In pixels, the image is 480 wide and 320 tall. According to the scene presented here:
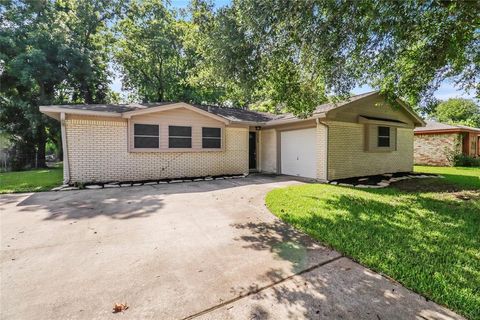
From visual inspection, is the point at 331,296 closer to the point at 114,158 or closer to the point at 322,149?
the point at 322,149

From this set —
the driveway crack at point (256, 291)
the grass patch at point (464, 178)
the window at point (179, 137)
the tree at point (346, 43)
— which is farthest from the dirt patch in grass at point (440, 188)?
the window at point (179, 137)

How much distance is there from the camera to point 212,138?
10625mm

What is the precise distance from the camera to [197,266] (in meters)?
2.87

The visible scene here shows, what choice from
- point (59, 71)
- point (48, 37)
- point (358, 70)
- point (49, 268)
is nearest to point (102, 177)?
point (49, 268)

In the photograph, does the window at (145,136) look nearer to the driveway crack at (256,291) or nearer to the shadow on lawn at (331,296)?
the shadow on lawn at (331,296)

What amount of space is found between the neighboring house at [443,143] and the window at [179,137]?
54.3ft

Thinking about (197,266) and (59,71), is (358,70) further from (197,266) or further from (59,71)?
(59,71)

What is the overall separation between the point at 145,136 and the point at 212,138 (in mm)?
2827

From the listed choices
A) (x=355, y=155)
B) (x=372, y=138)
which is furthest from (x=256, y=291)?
(x=372, y=138)

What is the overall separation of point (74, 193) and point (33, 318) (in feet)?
19.4

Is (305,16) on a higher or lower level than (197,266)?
higher

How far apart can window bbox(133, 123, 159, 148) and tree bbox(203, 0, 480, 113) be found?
477cm

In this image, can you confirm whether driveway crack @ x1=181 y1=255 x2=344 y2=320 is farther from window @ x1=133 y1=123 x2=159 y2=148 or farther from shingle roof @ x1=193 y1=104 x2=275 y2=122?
shingle roof @ x1=193 y1=104 x2=275 y2=122

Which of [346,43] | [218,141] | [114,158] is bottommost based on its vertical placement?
[114,158]
